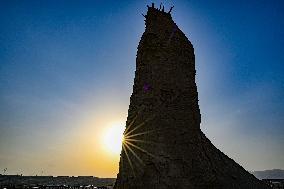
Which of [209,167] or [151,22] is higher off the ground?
[151,22]

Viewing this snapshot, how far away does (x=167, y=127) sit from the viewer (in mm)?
14586

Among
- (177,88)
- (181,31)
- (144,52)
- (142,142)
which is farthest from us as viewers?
(181,31)

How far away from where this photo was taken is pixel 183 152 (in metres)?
14.2

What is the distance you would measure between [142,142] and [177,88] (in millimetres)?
3911

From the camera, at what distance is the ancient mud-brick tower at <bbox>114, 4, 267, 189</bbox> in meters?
13.6

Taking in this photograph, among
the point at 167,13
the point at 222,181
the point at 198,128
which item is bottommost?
the point at 222,181

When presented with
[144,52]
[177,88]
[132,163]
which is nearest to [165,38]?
[144,52]

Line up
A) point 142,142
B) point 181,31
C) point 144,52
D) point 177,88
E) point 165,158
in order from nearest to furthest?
point 165,158
point 142,142
point 177,88
point 144,52
point 181,31

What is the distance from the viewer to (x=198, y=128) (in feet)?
52.8

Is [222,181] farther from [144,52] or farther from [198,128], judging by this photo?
[144,52]

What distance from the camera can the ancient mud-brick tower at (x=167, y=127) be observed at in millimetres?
13625

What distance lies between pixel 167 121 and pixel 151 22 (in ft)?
23.4

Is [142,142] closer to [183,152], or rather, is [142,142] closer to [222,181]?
[183,152]

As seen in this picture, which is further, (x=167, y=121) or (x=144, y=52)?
(x=144, y=52)
